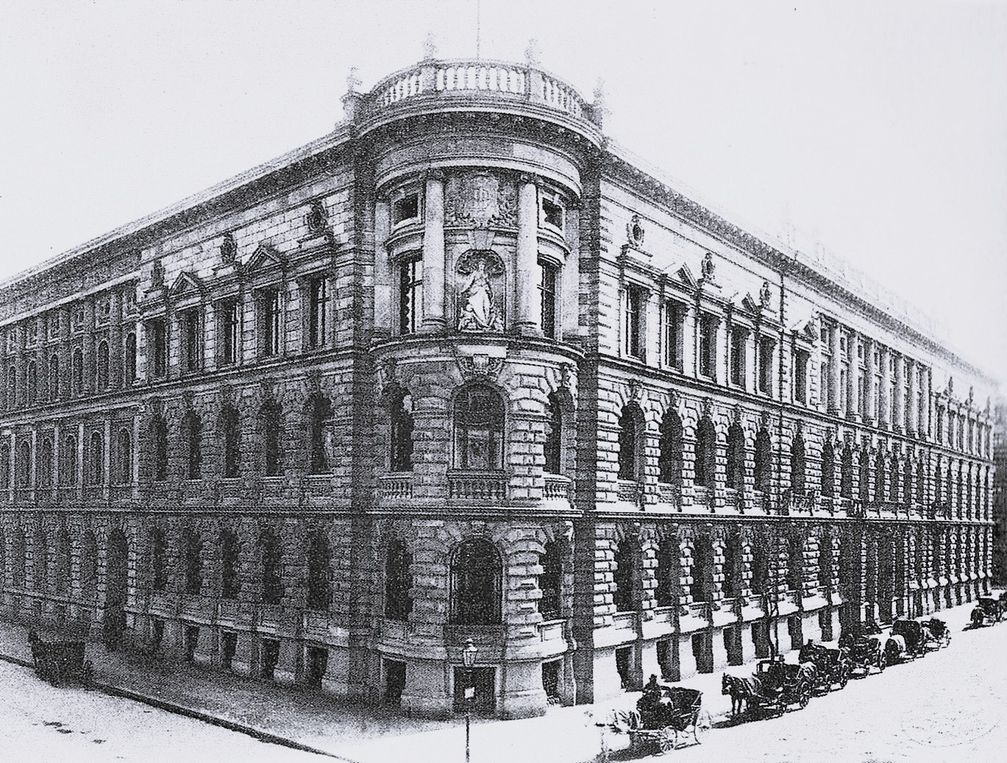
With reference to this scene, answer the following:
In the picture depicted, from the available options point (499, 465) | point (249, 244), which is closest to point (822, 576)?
point (499, 465)

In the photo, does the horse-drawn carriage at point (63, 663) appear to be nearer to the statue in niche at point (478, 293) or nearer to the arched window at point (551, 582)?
the arched window at point (551, 582)

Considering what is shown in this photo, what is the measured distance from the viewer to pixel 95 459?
122 ft

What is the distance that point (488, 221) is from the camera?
84.7 ft

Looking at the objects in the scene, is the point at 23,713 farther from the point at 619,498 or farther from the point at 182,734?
the point at 619,498

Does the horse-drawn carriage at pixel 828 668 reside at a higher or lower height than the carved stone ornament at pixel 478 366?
lower

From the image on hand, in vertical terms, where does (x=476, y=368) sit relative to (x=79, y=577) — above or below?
above

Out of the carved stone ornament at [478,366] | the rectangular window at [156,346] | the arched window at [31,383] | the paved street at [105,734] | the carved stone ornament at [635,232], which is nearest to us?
the paved street at [105,734]

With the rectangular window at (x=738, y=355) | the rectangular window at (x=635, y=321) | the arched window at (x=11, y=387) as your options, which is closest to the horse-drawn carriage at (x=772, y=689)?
the rectangular window at (x=635, y=321)

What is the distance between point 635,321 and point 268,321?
471 inches

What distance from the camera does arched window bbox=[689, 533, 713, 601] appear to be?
107 feet

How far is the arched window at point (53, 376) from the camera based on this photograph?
3919 centimetres

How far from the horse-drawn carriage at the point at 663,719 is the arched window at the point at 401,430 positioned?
29.2 feet

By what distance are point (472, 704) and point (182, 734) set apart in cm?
713

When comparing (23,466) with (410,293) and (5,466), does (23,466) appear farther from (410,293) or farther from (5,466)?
(410,293)
